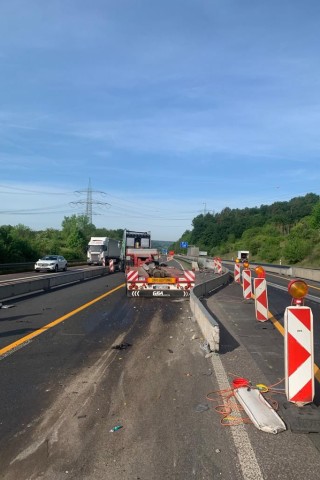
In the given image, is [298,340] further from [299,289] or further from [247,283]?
[247,283]

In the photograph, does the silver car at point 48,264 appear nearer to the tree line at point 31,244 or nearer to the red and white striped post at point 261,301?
the tree line at point 31,244

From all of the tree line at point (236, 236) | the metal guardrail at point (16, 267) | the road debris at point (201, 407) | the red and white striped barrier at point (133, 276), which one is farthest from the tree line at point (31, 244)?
the road debris at point (201, 407)

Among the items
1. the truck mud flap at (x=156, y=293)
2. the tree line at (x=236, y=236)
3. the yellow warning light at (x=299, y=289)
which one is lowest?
the truck mud flap at (x=156, y=293)

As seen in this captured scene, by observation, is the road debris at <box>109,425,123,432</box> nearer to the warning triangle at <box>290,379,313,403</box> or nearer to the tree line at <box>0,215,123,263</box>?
the warning triangle at <box>290,379,313,403</box>

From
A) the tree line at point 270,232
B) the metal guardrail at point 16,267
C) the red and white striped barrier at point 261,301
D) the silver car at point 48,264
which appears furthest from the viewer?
the tree line at point 270,232

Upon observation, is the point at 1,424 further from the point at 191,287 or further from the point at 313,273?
the point at 313,273

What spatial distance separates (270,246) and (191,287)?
72.5 meters

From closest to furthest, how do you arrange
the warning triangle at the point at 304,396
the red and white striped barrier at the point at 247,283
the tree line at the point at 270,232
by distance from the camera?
the warning triangle at the point at 304,396 → the red and white striped barrier at the point at 247,283 → the tree line at the point at 270,232

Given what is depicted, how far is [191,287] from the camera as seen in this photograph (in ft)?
51.9

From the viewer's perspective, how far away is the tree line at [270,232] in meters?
66.1

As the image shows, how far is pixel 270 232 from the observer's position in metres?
113

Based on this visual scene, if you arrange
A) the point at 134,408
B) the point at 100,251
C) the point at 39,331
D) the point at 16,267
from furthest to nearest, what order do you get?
the point at 100,251, the point at 16,267, the point at 39,331, the point at 134,408

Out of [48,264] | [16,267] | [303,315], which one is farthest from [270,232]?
[303,315]

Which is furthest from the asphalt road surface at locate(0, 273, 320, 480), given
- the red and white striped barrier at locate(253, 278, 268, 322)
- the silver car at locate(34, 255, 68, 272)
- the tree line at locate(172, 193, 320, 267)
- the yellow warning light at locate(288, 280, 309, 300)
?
the tree line at locate(172, 193, 320, 267)
